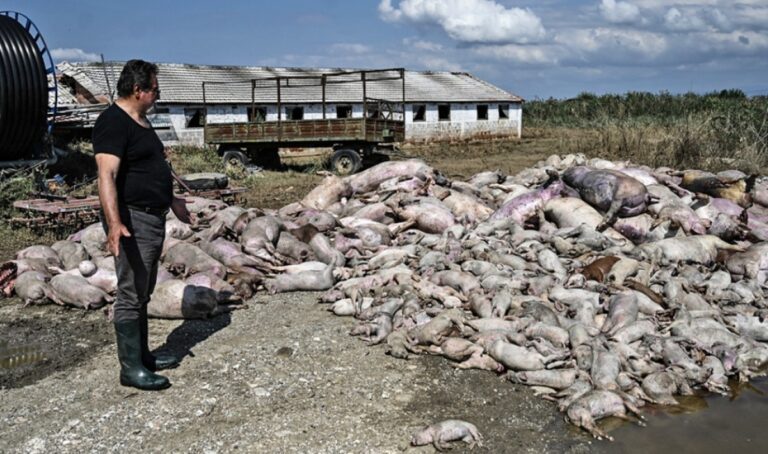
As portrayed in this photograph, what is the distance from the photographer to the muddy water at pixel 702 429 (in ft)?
15.6

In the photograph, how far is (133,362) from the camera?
5254mm

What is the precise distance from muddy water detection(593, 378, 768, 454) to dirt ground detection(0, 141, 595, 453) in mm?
377

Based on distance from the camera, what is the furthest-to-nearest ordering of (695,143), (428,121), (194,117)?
(428,121) < (194,117) < (695,143)

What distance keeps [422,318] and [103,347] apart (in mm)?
2928

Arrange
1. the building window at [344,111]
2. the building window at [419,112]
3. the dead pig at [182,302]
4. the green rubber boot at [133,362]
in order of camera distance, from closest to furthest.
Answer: the green rubber boot at [133,362], the dead pig at [182,302], the building window at [344,111], the building window at [419,112]

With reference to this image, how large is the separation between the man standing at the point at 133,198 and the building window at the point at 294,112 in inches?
860

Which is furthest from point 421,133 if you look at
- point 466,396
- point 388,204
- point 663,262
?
point 466,396

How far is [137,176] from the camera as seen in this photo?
16.2 ft

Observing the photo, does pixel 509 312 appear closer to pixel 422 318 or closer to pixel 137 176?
pixel 422 318

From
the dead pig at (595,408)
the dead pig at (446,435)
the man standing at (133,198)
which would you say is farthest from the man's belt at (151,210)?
the dead pig at (595,408)

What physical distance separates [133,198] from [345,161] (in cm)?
1333

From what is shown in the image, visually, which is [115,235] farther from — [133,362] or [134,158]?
[133,362]

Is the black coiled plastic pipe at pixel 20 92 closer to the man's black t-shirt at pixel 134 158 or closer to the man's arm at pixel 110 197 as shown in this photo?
the man's black t-shirt at pixel 134 158

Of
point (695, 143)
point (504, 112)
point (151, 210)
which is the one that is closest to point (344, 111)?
point (504, 112)
